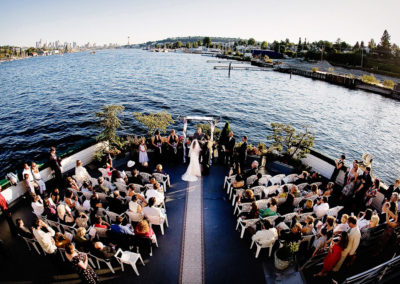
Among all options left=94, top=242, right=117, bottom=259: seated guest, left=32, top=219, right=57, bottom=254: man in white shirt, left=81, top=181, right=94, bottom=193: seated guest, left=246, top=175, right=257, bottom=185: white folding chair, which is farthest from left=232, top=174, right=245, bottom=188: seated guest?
left=32, top=219, right=57, bottom=254: man in white shirt

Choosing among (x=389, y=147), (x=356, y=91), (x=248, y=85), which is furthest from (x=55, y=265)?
(x=356, y=91)

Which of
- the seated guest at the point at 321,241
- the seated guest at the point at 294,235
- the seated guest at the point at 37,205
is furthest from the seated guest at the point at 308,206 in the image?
the seated guest at the point at 37,205

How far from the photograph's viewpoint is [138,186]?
8203mm

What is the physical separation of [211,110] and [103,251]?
31.8m

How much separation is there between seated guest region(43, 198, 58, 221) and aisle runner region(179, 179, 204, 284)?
14.0ft

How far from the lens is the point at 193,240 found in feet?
23.1

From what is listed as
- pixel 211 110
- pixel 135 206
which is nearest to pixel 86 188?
pixel 135 206

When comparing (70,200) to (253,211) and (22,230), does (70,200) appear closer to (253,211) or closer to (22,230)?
(22,230)

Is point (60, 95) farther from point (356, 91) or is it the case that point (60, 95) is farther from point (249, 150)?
point (356, 91)

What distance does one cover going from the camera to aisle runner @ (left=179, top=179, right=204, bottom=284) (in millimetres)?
6025

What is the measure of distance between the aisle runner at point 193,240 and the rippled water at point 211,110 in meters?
18.1

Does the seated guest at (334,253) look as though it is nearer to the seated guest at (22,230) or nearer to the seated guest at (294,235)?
the seated guest at (294,235)

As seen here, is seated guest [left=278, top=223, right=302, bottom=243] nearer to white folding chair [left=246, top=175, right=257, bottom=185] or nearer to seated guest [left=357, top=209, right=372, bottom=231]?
seated guest [left=357, top=209, right=372, bottom=231]

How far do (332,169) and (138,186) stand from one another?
9.14 m
